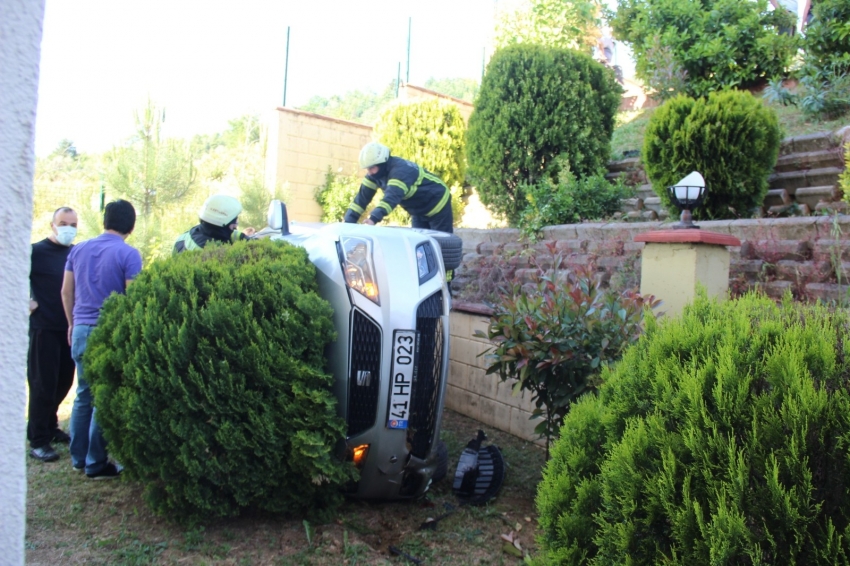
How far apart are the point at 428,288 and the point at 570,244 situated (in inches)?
130

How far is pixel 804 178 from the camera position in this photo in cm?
738

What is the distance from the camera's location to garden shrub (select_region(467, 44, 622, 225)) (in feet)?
28.9

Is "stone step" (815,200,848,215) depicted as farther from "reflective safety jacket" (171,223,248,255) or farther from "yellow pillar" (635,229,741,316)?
"reflective safety jacket" (171,223,248,255)

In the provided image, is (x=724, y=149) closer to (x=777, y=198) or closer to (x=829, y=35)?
(x=777, y=198)

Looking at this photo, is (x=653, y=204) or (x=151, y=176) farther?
(x=151, y=176)

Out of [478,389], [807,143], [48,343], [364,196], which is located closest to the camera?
[48,343]

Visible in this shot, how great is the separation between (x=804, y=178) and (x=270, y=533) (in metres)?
6.44

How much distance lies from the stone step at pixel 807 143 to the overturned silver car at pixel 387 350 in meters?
5.74

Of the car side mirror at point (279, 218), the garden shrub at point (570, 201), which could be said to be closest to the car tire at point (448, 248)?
the car side mirror at point (279, 218)

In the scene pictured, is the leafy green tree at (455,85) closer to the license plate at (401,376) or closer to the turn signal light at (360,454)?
the license plate at (401,376)

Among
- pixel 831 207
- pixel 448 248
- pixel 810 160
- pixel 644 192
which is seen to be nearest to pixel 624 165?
pixel 644 192

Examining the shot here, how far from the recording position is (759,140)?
6703 millimetres

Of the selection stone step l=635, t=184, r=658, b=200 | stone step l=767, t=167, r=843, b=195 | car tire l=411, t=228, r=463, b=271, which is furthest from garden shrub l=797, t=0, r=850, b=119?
car tire l=411, t=228, r=463, b=271

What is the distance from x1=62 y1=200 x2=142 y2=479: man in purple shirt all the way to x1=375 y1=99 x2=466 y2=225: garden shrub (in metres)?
7.67
